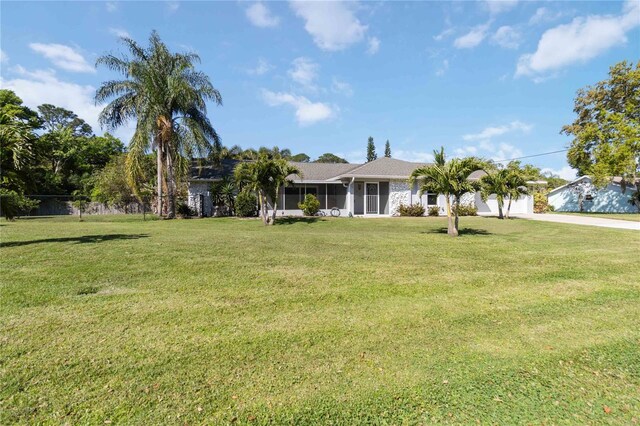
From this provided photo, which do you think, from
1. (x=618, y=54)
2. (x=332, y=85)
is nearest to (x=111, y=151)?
(x=332, y=85)

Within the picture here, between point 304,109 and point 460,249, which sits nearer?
point 460,249

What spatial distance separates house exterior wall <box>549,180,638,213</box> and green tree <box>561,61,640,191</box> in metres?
1.39

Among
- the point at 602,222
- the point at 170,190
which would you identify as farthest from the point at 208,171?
the point at 602,222

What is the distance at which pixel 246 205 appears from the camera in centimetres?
2255

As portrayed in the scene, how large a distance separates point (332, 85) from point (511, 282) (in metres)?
17.3

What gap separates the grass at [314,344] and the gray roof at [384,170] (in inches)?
661

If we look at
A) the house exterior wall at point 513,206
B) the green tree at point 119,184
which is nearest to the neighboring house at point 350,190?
the house exterior wall at point 513,206

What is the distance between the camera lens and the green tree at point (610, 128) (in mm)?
26141

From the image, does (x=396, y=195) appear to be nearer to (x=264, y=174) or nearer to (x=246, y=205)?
(x=246, y=205)

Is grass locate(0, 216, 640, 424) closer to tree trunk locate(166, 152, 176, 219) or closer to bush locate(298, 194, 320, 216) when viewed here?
bush locate(298, 194, 320, 216)

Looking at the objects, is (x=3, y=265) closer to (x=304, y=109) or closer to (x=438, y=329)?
(x=438, y=329)

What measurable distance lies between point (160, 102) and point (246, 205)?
27.0 ft

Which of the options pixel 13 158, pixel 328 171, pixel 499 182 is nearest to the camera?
pixel 13 158

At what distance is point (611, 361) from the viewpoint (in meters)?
3.26
